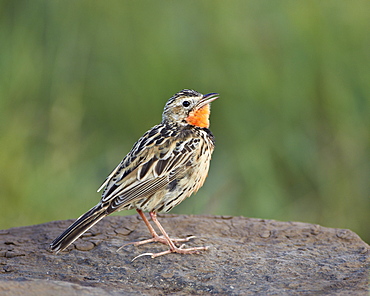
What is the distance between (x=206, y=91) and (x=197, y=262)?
13.0 feet

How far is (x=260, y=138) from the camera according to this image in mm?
9391

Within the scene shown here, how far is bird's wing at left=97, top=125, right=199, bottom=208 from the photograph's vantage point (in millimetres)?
6234

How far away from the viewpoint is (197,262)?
19.5 ft

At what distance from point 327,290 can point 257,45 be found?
5.11m

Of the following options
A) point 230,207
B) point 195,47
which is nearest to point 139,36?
point 195,47

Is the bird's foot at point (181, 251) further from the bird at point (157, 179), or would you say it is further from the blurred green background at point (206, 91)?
the blurred green background at point (206, 91)

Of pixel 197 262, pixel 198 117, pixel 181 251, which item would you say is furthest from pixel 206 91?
pixel 197 262

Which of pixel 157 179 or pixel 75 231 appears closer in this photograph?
pixel 75 231

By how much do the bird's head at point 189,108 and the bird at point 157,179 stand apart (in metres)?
0.11

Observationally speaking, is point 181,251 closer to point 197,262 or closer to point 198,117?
point 197,262

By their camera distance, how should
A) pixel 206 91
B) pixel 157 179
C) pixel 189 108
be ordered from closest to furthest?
pixel 157 179 → pixel 189 108 → pixel 206 91

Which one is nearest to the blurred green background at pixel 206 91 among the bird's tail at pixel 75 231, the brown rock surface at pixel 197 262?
the brown rock surface at pixel 197 262

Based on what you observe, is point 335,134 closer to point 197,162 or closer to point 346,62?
point 346,62

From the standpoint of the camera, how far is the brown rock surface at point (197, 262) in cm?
522
